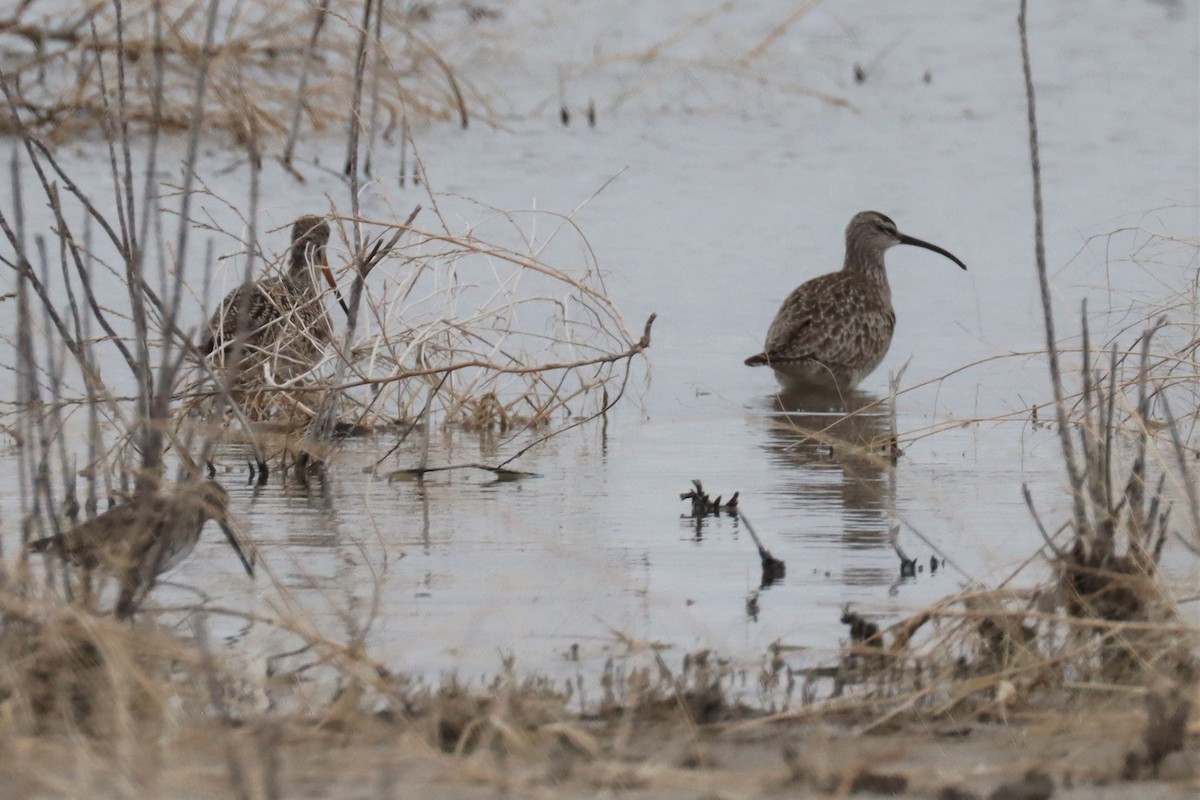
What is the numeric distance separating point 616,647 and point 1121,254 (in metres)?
7.66

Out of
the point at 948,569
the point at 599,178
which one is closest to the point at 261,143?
the point at 599,178

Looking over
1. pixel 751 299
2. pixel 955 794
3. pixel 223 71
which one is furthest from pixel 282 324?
pixel 223 71

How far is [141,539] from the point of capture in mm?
3729

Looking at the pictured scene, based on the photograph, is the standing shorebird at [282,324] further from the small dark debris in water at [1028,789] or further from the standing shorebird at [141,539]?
the small dark debris in water at [1028,789]

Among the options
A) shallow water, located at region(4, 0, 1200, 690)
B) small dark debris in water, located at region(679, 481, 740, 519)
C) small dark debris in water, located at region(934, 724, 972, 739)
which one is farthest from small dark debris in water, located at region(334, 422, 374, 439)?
small dark debris in water, located at region(934, 724, 972, 739)

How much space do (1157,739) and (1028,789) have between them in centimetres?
26

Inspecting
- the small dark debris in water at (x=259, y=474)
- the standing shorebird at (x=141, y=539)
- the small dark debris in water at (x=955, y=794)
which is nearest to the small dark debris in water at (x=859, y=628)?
the small dark debris in water at (x=955, y=794)

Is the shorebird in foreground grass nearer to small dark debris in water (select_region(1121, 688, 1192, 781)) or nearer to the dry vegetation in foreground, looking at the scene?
the dry vegetation in foreground

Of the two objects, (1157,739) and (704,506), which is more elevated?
(704,506)

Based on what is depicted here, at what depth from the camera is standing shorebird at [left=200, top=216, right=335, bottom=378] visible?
242 inches

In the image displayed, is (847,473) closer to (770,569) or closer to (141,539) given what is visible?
(770,569)

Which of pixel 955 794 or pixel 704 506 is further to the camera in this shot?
pixel 704 506

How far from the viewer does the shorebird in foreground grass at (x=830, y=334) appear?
8.90 metres

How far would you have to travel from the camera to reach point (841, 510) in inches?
212
